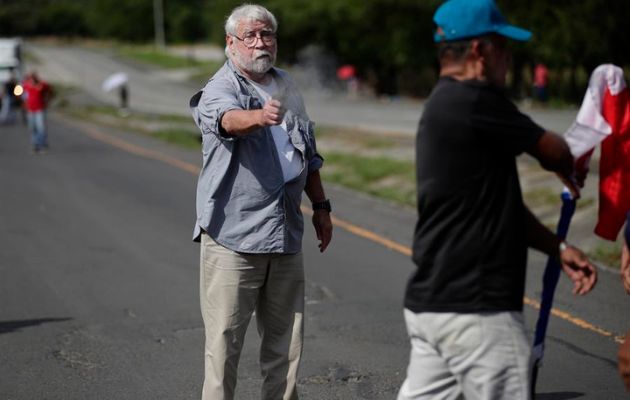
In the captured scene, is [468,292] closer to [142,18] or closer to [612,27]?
[612,27]

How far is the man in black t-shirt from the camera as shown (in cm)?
343

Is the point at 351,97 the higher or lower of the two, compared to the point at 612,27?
lower

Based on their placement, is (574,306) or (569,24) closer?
(574,306)

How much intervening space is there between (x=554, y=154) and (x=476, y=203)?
30cm

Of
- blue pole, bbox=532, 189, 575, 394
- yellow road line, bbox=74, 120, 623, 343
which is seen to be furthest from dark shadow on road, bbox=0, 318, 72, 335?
blue pole, bbox=532, 189, 575, 394

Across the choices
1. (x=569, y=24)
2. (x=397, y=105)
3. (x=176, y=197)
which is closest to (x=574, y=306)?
(x=176, y=197)

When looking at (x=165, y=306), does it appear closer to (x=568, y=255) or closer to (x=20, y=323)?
(x=20, y=323)

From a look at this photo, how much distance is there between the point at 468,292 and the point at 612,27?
35.9 m

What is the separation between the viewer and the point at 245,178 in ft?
15.1

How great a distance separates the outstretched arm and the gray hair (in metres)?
1.58

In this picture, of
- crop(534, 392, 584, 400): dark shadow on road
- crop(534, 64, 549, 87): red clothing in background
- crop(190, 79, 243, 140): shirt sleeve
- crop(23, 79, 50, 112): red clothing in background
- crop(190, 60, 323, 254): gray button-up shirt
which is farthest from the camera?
crop(534, 64, 549, 87): red clothing in background

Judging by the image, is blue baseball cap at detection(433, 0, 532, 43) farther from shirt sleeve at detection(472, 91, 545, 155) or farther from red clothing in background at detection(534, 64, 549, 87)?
red clothing in background at detection(534, 64, 549, 87)

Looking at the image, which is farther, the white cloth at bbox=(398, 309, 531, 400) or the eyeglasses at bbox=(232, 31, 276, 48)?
the eyeglasses at bbox=(232, 31, 276, 48)

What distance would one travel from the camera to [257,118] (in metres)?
4.11
